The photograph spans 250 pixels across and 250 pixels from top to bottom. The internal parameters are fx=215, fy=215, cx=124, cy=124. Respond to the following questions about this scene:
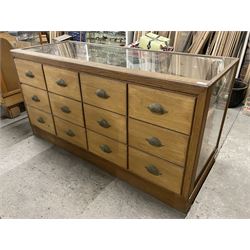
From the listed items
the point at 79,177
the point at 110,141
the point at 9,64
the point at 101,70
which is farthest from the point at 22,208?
the point at 9,64

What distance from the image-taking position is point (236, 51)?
2.65 metres

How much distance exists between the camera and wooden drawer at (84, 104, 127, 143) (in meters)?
1.32

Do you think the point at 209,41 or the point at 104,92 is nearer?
the point at 104,92

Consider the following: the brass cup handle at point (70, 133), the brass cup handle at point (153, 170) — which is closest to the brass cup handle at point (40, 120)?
the brass cup handle at point (70, 133)

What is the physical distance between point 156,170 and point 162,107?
1.38 feet

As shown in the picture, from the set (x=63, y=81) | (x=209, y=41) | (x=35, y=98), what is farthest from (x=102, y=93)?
(x=209, y=41)

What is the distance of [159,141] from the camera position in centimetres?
118

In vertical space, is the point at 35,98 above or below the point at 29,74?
below

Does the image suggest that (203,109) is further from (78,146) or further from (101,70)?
(78,146)

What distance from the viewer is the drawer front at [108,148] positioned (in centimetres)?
143

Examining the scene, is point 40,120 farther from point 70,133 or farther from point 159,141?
point 159,141

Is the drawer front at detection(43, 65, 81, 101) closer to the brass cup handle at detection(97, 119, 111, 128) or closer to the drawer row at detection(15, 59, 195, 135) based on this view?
the drawer row at detection(15, 59, 195, 135)

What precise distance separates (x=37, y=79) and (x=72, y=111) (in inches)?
15.9

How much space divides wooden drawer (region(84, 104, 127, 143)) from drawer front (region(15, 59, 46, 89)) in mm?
482
